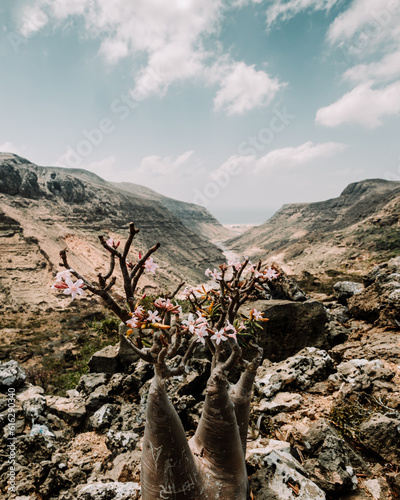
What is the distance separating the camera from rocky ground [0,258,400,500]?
2993 millimetres

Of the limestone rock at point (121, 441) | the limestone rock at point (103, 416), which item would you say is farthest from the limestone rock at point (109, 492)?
the limestone rock at point (103, 416)

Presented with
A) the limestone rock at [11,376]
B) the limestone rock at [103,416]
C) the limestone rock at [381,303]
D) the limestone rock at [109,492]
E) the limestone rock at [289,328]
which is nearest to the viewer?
the limestone rock at [109,492]

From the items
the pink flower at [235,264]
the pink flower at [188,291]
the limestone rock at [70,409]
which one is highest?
the pink flower at [235,264]

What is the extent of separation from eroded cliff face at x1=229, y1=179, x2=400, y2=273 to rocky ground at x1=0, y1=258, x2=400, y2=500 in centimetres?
2858

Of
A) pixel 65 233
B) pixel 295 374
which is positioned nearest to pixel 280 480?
pixel 295 374

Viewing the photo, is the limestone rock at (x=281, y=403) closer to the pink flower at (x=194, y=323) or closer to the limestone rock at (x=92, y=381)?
the pink flower at (x=194, y=323)

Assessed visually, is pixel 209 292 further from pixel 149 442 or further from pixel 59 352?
pixel 59 352

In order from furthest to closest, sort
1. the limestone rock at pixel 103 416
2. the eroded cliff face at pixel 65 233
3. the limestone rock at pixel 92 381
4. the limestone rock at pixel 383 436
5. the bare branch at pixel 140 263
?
the eroded cliff face at pixel 65 233 < the limestone rock at pixel 92 381 < the limestone rock at pixel 103 416 < the limestone rock at pixel 383 436 < the bare branch at pixel 140 263

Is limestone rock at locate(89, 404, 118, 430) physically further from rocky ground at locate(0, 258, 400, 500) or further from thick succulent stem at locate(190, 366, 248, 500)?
thick succulent stem at locate(190, 366, 248, 500)

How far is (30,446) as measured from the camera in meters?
4.03

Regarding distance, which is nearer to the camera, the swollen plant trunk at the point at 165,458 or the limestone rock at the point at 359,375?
the swollen plant trunk at the point at 165,458

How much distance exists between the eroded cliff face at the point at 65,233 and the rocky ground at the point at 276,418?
75.2 feet

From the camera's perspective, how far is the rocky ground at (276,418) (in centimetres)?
299

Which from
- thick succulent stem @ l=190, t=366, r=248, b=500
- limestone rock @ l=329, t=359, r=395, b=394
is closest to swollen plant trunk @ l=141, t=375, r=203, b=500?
thick succulent stem @ l=190, t=366, r=248, b=500
